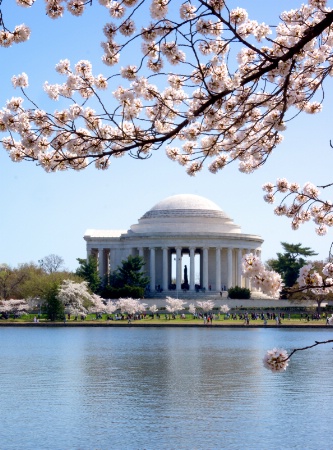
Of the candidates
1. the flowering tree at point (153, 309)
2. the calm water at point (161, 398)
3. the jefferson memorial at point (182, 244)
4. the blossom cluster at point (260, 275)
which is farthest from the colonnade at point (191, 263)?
the blossom cluster at point (260, 275)

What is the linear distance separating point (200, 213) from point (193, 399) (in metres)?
86.0

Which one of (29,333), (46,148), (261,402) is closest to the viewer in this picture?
(46,148)

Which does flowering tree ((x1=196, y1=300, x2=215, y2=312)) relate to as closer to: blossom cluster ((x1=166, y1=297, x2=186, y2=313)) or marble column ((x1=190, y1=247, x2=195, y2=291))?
blossom cluster ((x1=166, y1=297, x2=186, y2=313))

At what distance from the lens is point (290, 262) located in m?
118

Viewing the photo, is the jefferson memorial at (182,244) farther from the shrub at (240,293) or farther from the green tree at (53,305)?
the green tree at (53,305)

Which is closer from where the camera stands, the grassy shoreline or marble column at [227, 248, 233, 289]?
the grassy shoreline

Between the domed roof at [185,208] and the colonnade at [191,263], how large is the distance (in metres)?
4.58

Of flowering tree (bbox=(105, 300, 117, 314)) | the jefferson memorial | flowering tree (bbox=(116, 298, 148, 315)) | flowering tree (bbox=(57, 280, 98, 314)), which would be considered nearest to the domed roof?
the jefferson memorial

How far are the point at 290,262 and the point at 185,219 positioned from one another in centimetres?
1473

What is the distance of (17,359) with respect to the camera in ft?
160

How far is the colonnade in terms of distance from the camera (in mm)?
115062

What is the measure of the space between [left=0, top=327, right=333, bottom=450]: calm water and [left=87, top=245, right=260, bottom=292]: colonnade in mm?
56475

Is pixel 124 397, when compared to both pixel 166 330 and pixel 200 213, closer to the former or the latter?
pixel 166 330

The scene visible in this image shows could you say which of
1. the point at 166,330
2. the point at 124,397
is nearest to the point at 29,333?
the point at 166,330
